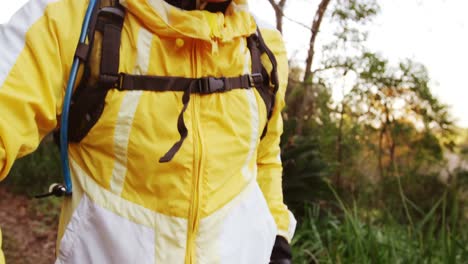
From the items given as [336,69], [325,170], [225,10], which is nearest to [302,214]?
[325,170]

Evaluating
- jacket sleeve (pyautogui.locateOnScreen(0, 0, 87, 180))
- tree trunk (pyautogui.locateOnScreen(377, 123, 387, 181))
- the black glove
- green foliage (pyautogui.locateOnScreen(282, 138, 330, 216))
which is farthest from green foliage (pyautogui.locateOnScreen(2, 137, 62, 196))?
jacket sleeve (pyautogui.locateOnScreen(0, 0, 87, 180))

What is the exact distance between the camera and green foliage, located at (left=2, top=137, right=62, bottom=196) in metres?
6.95

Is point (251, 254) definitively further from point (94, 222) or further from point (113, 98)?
point (113, 98)

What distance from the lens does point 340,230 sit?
4.26 m

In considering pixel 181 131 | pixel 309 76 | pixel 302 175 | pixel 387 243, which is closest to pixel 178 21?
pixel 181 131

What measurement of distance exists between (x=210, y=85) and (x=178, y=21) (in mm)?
201

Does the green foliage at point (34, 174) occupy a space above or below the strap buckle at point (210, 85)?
below

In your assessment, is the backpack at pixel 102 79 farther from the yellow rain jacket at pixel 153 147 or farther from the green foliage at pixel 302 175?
the green foliage at pixel 302 175

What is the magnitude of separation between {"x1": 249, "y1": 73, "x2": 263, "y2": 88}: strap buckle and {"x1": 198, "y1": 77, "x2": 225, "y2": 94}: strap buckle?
138 mm

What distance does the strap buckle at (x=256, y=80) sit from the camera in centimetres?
162

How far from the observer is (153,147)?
1.40 metres

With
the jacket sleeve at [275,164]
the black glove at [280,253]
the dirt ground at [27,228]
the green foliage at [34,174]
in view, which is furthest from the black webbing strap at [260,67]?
the green foliage at [34,174]

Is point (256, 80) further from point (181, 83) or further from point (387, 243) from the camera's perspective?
point (387, 243)

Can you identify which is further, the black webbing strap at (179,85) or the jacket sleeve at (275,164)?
the jacket sleeve at (275,164)
